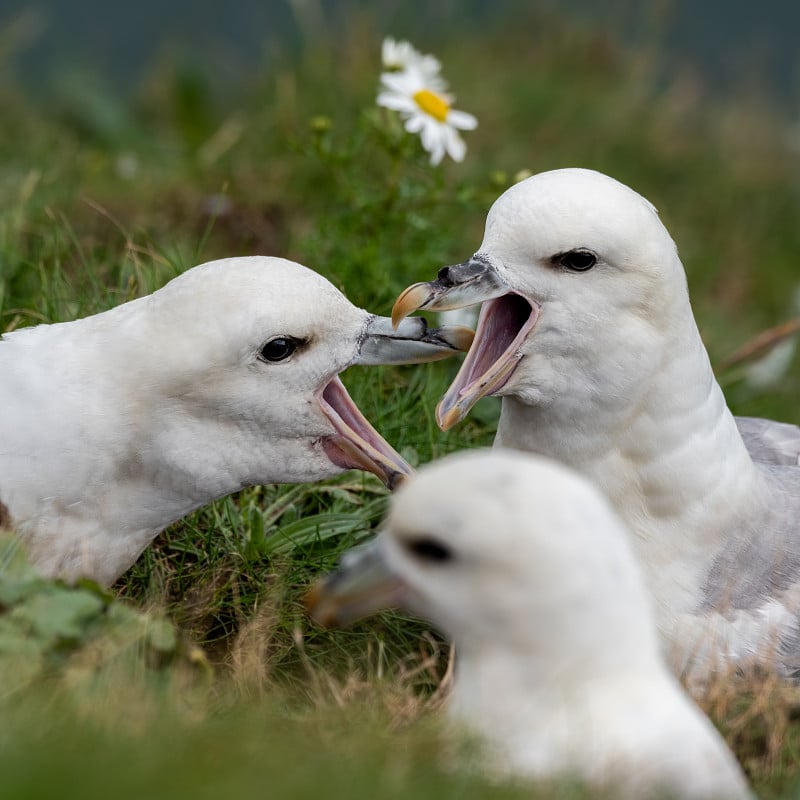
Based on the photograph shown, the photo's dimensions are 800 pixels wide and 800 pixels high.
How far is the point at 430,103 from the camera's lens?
4.99 m

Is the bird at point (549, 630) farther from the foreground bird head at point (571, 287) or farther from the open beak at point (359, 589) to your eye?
the foreground bird head at point (571, 287)

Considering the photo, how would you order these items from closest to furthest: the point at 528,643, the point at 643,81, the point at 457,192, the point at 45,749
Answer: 1. the point at 45,749
2. the point at 528,643
3. the point at 457,192
4. the point at 643,81

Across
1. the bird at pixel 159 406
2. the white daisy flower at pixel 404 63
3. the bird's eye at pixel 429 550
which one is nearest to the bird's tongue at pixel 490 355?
the bird at pixel 159 406

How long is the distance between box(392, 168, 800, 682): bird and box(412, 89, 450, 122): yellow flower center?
1.31 m

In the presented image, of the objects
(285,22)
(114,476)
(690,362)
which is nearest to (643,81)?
(285,22)

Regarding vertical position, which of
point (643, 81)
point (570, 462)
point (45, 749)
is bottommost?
point (643, 81)

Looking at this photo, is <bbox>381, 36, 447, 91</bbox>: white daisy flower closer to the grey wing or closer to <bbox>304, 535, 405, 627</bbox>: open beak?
the grey wing

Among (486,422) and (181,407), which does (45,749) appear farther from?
(486,422)

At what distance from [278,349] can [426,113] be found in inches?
66.5

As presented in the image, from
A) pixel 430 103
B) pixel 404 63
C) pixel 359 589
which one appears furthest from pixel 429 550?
pixel 404 63

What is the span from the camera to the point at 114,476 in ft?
11.8

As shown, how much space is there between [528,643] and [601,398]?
3.72ft

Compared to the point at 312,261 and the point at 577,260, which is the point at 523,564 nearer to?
the point at 577,260

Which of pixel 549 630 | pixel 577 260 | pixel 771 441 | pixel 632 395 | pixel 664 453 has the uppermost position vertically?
pixel 577 260
